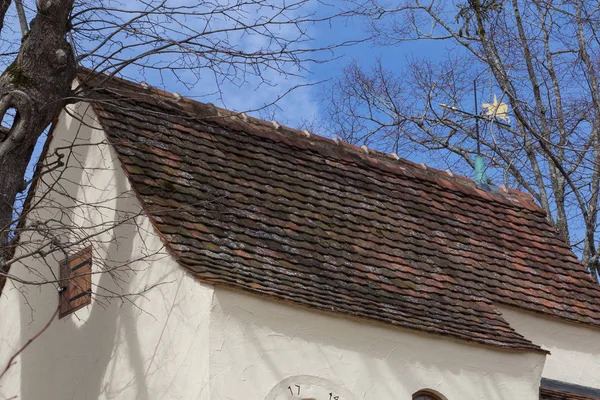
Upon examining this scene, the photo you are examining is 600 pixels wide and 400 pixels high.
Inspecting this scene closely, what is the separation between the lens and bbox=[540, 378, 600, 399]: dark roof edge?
456 inches

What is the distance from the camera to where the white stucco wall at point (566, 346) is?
11.8m

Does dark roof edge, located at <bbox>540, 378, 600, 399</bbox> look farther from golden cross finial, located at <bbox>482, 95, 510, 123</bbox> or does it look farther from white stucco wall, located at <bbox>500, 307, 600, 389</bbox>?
golden cross finial, located at <bbox>482, 95, 510, 123</bbox>

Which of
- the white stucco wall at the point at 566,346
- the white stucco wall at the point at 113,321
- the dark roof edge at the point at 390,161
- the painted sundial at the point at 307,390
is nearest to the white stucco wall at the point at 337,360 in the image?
the painted sundial at the point at 307,390

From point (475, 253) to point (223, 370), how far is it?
4.94m

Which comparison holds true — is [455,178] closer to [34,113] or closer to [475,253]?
[475,253]

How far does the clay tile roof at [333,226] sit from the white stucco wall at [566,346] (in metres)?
0.18

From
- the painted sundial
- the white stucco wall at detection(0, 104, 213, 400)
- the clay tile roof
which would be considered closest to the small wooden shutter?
the white stucco wall at detection(0, 104, 213, 400)

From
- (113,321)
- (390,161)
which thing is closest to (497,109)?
(390,161)

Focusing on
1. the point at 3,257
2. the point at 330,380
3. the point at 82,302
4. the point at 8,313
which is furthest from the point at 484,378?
the point at 8,313

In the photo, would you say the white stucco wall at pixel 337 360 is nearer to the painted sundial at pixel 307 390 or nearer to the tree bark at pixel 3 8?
the painted sundial at pixel 307 390

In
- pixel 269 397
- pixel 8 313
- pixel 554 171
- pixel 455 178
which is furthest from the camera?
pixel 554 171

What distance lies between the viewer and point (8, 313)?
11570 mm

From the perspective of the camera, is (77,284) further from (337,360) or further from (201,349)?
(337,360)

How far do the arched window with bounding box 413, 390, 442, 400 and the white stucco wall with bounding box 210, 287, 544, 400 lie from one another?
0.11 metres
